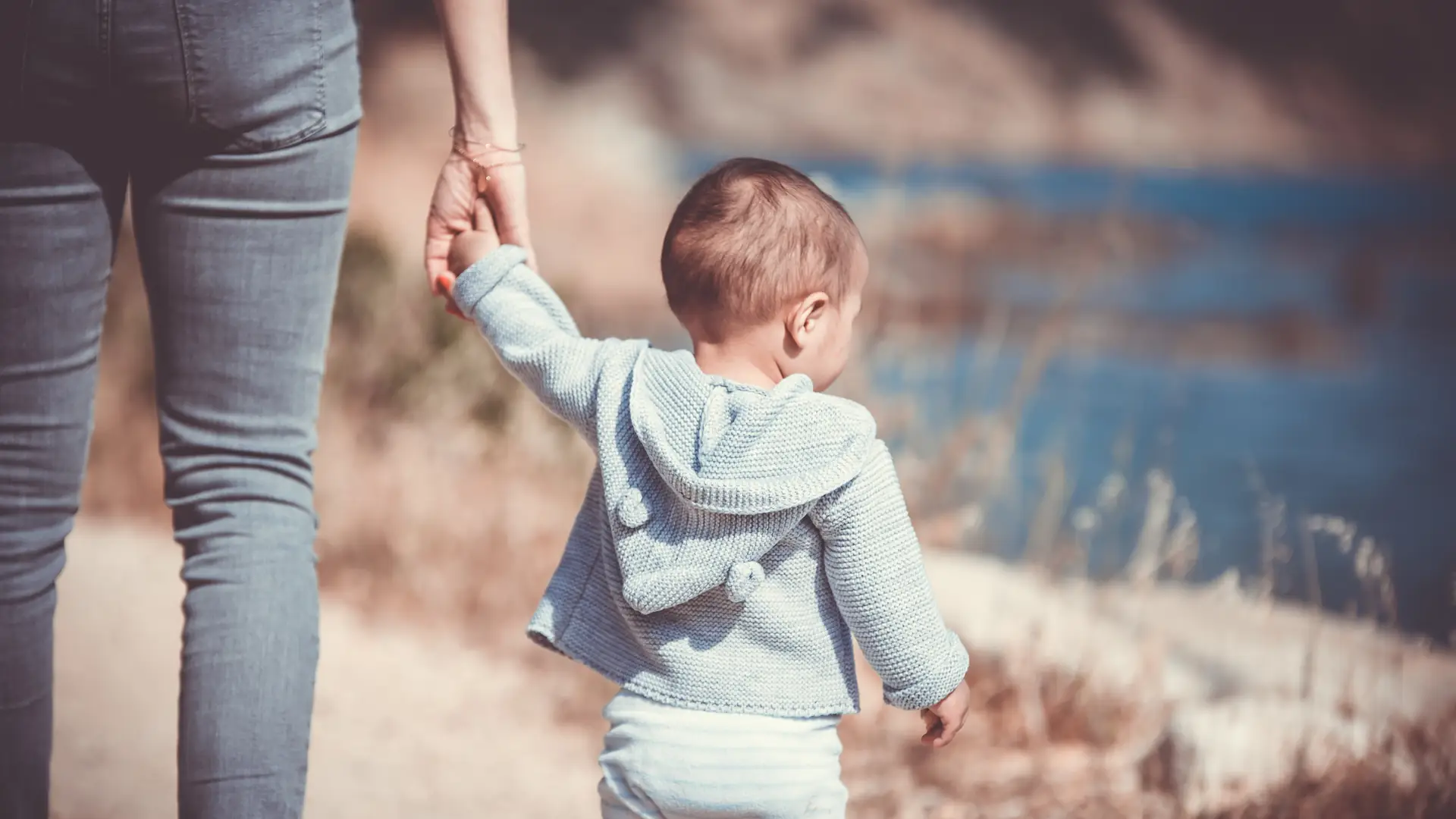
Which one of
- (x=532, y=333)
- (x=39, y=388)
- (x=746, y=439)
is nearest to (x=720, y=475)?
(x=746, y=439)

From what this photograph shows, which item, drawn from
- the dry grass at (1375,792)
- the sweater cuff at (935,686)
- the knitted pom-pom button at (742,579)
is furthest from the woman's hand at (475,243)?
the dry grass at (1375,792)

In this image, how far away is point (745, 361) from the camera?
142cm

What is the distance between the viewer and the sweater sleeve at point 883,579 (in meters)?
1.33

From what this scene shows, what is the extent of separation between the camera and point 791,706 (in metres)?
1.37

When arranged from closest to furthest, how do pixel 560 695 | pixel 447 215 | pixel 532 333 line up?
pixel 532 333 < pixel 447 215 < pixel 560 695

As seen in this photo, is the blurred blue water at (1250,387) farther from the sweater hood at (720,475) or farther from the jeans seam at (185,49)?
the jeans seam at (185,49)

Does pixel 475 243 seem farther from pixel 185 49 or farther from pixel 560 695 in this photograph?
pixel 560 695

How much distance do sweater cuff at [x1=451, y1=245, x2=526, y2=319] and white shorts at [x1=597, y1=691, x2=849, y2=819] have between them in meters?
0.48

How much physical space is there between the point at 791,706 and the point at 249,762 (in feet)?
1.82

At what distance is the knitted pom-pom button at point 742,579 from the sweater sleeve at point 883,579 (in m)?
0.08

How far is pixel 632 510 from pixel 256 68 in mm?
561

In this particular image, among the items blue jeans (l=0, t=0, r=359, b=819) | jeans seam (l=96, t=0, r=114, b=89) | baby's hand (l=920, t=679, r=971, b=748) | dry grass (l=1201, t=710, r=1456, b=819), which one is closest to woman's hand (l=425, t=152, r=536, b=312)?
blue jeans (l=0, t=0, r=359, b=819)

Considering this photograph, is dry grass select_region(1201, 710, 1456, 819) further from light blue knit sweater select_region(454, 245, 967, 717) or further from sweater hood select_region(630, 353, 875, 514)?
sweater hood select_region(630, 353, 875, 514)

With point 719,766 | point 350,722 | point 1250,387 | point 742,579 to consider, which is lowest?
point 1250,387
